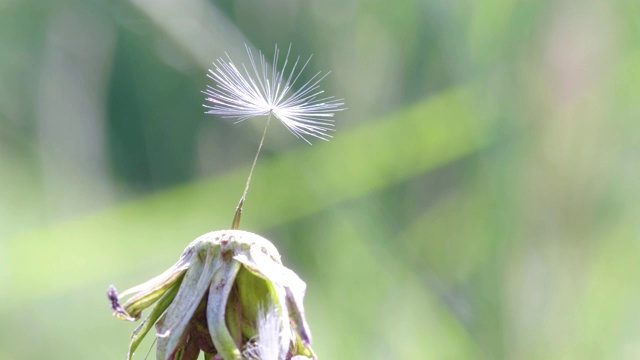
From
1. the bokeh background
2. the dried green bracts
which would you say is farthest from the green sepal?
the bokeh background

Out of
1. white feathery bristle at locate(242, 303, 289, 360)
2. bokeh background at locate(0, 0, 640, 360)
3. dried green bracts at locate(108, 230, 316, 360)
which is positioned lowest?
white feathery bristle at locate(242, 303, 289, 360)

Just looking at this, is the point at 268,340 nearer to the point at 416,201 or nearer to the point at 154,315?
the point at 154,315

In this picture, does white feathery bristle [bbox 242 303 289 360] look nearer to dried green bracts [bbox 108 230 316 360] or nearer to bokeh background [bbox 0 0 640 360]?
dried green bracts [bbox 108 230 316 360]

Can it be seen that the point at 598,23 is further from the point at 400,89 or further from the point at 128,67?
the point at 128,67

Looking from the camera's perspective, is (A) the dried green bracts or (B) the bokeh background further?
(B) the bokeh background

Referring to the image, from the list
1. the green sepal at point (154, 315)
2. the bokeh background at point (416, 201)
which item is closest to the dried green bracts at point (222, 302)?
the green sepal at point (154, 315)

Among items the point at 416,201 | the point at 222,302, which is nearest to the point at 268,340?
the point at 222,302
